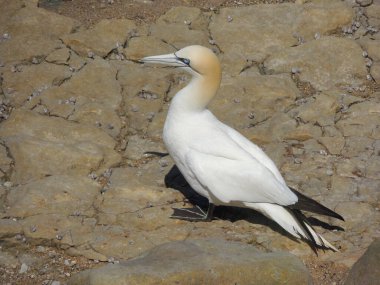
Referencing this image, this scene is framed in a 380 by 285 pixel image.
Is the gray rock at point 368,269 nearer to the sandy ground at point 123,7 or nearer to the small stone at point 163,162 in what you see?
the small stone at point 163,162

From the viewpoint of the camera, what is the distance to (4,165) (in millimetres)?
6805

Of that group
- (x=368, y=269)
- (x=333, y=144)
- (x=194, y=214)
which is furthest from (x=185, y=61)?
(x=368, y=269)

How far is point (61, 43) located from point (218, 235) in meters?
3.48

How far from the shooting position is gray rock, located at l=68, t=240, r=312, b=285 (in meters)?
4.88

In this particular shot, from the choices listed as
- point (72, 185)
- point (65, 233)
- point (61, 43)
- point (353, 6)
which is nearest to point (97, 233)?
point (65, 233)

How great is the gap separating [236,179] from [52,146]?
1870mm

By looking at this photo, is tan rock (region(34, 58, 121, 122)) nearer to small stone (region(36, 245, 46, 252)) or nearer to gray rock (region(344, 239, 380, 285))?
small stone (region(36, 245, 46, 252))

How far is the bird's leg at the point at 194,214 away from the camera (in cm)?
628

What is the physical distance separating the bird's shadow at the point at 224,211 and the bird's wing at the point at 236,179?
36 centimetres

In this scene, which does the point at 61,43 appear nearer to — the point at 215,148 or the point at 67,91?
the point at 67,91

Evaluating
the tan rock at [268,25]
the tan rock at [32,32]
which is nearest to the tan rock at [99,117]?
the tan rock at [32,32]

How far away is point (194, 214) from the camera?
6.36 meters

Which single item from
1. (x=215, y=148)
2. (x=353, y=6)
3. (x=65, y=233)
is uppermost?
(x=353, y=6)

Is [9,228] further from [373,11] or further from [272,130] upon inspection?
[373,11]
